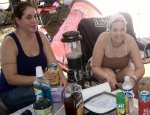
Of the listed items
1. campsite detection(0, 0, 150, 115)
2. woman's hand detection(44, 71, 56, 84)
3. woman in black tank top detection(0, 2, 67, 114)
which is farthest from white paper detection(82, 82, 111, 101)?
woman in black tank top detection(0, 2, 67, 114)

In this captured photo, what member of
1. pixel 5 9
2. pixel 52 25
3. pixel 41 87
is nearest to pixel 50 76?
pixel 41 87

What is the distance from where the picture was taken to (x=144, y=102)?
52.5 inches

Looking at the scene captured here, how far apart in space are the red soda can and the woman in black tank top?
83 cm

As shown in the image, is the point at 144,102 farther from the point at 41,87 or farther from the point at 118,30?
the point at 118,30

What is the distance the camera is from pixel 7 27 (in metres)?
6.33

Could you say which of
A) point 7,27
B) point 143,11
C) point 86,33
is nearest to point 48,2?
point 7,27

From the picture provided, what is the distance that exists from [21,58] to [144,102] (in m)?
1.12

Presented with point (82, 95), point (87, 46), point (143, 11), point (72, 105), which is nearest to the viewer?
point (72, 105)

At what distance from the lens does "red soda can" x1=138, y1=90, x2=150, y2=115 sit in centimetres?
133

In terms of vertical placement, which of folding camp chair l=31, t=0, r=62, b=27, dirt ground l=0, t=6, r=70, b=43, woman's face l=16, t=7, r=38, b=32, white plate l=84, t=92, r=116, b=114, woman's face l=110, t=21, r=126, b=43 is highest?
woman's face l=16, t=7, r=38, b=32

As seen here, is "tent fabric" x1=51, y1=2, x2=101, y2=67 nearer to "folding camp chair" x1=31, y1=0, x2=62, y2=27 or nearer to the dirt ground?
the dirt ground

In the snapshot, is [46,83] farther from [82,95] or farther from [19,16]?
[19,16]

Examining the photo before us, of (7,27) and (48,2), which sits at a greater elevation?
(48,2)

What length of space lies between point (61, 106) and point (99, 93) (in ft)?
0.75
